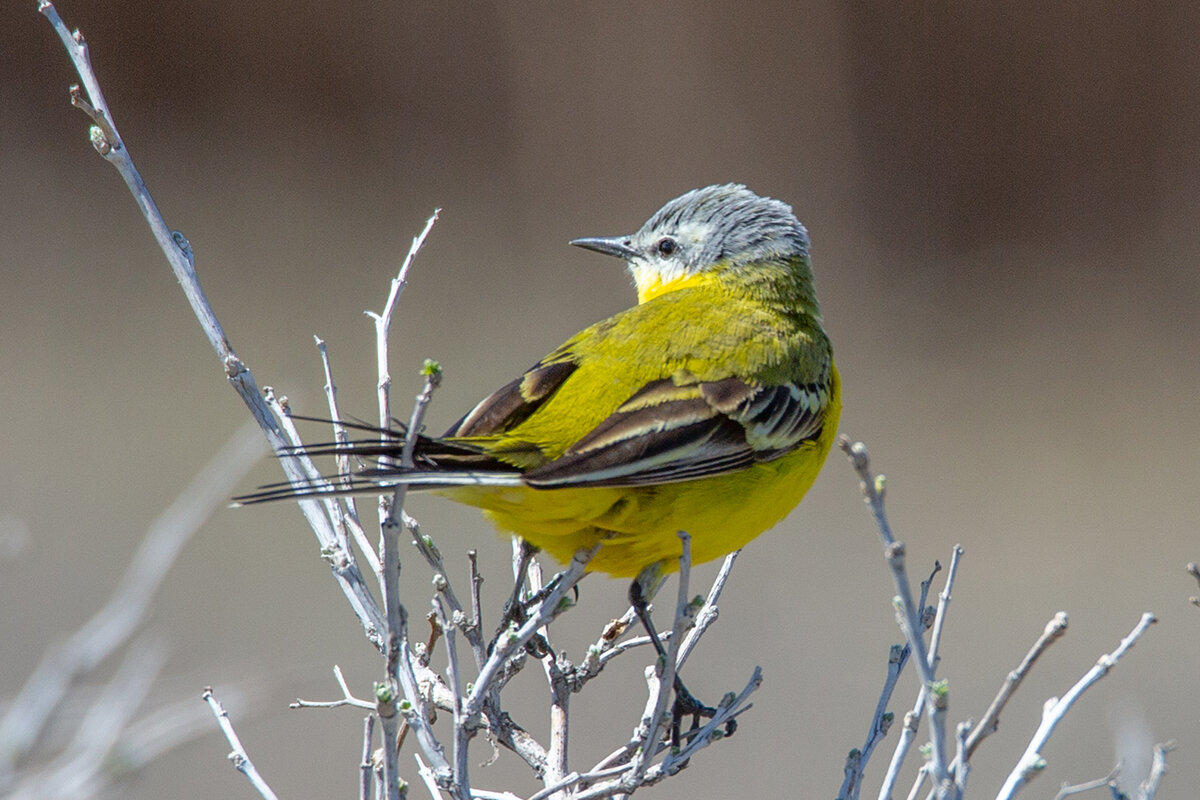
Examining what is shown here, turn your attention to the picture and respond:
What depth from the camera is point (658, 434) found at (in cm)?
306

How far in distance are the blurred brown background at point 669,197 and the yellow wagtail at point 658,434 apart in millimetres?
5905

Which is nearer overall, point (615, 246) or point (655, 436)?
point (655, 436)

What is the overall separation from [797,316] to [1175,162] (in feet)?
28.9

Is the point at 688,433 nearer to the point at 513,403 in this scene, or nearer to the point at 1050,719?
the point at 513,403

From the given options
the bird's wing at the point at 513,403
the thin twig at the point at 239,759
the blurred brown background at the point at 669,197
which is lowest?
the thin twig at the point at 239,759

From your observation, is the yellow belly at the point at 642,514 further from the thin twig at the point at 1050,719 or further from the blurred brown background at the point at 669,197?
the blurred brown background at the point at 669,197

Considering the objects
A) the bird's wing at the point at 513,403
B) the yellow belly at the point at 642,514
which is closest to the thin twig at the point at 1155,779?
the yellow belly at the point at 642,514

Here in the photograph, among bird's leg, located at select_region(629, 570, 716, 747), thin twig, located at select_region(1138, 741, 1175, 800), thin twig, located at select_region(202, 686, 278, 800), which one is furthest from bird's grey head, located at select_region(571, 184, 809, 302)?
thin twig, located at select_region(202, 686, 278, 800)

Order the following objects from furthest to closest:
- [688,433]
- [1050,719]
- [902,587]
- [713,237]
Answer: [713,237], [688,433], [1050,719], [902,587]

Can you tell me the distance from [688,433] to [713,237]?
129cm

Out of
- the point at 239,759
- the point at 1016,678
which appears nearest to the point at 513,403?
the point at 239,759

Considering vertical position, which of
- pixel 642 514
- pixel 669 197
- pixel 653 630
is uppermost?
pixel 669 197

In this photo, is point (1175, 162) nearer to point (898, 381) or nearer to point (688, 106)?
point (898, 381)

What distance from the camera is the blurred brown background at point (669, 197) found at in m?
10.1
